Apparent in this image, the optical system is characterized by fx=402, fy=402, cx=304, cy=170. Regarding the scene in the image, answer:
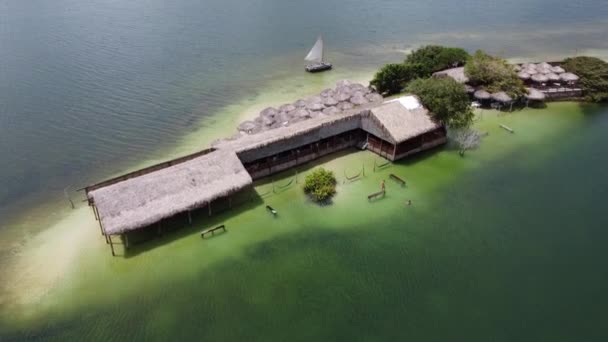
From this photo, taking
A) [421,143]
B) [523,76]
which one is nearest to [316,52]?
[421,143]

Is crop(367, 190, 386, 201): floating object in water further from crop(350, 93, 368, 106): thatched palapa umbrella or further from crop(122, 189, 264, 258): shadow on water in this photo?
crop(350, 93, 368, 106): thatched palapa umbrella

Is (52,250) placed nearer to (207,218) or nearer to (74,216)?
(74,216)

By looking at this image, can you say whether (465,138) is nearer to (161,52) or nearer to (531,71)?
(531,71)

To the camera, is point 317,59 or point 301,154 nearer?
point 301,154

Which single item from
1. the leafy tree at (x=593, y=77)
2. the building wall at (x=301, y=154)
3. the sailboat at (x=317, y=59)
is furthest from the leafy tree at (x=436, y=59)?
the building wall at (x=301, y=154)

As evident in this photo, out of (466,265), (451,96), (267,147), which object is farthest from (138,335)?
(451,96)

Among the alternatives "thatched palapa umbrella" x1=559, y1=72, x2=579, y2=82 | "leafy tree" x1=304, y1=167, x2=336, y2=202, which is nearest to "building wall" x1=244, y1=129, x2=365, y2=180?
"leafy tree" x1=304, y1=167, x2=336, y2=202
